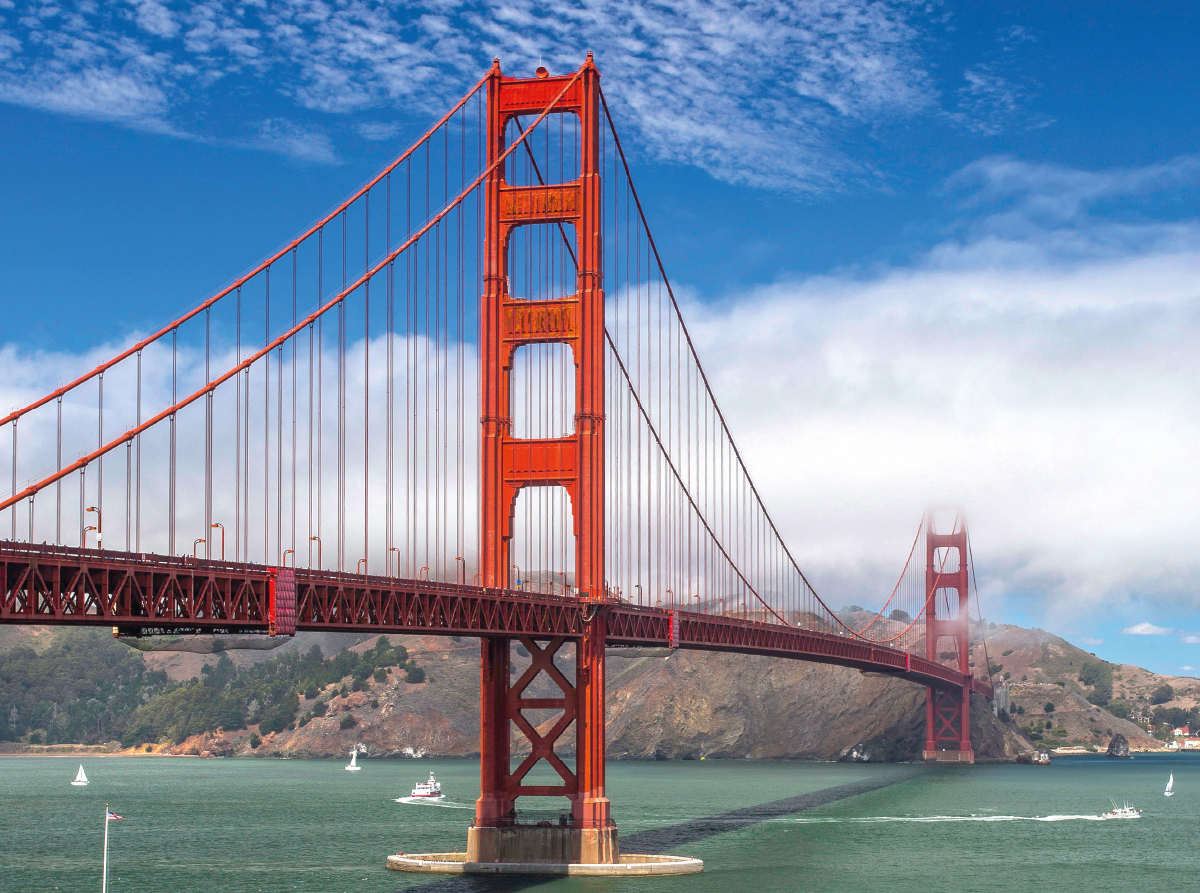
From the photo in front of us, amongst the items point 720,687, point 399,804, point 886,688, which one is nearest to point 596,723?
point 399,804

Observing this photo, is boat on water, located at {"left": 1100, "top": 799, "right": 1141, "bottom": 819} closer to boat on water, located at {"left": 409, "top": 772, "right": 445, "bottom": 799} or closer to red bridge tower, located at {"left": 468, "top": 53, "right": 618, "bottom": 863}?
boat on water, located at {"left": 409, "top": 772, "right": 445, "bottom": 799}

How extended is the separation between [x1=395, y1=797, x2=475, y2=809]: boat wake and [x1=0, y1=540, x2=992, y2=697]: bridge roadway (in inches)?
1567

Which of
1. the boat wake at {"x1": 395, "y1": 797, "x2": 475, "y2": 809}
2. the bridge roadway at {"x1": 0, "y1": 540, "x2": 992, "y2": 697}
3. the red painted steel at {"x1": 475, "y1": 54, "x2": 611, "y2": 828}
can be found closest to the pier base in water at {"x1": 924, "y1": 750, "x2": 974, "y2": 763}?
the boat wake at {"x1": 395, "y1": 797, "x2": 475, "y2": 809}

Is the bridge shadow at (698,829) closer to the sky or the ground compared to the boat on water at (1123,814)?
closer to the sky

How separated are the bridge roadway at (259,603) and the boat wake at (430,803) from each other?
3981 centimetres

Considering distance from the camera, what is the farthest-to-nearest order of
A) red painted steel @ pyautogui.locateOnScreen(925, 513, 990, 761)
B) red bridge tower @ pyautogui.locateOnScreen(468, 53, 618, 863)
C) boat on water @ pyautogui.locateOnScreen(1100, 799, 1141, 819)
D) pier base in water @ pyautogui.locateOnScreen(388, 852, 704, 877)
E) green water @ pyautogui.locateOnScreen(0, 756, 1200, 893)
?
red painted steel @ pyautogui.locateOnScreen(925, 513, 990, 761), boat on water @ pyautogui.locateOnScreen(1100, 799, 1141, 819), green water @ pyautogui.locateOnScreen(0, 756, 1200, 893), red bridge tower @ pyautogui.locateOnScreen(468, 53, 618, 863), pier base in water @ pyautogui.locateOnScreen(388, 852, 704, 877)

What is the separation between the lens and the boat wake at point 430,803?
3912 inches

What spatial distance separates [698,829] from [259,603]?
44.0 m

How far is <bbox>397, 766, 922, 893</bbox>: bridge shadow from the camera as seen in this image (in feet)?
170

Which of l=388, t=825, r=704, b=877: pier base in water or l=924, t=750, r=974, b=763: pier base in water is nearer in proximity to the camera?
l=388, t=825, r=704, b=877: pier base in water

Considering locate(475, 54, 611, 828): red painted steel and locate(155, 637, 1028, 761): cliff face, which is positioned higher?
locate(475, 54, 611, 828): red painted steel

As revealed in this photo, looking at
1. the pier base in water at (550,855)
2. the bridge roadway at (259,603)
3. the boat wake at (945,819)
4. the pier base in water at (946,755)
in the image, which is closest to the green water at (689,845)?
the boat wake at (945,819)

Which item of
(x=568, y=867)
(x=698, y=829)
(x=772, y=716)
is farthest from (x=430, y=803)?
(x=772, y=716)

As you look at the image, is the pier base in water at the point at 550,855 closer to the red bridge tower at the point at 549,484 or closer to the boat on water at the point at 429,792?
the red bridge tower at the point at 549,484
